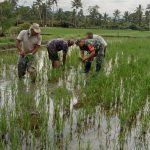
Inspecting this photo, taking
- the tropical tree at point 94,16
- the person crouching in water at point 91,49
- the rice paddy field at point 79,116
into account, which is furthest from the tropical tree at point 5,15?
the tropical tree at point 94,16

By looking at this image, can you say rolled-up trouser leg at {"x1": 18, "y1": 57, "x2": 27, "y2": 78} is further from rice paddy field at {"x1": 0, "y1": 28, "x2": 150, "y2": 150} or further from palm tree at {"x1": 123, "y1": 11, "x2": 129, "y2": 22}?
palm tree at {"x1": 123, "y1": 11, "x2": 129, "y2": 22}

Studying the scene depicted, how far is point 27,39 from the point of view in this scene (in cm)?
857

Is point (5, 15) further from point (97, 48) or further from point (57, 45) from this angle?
point (97, 48)

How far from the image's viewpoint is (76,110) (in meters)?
6.08

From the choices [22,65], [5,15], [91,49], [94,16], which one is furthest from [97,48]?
[94,16]

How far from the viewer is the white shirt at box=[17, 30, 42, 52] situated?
28.1 feet

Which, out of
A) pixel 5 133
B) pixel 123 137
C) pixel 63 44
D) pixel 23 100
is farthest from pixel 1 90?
pixel 123 137

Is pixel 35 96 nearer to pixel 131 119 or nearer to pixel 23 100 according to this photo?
pixel 23 100

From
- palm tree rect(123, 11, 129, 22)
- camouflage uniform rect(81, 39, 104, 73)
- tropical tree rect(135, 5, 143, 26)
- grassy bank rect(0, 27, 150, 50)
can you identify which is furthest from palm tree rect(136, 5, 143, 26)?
camouflage uniform rect(81, 39, 104, 73)

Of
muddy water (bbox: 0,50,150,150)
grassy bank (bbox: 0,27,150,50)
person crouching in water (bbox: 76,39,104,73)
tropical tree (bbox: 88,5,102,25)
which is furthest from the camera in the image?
tropical tree (bbox: 88,5,102,25)

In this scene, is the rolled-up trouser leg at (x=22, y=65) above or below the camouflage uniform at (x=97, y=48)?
below

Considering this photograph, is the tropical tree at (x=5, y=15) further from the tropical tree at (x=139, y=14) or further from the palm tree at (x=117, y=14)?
the palm tree at (x=117, y=14)

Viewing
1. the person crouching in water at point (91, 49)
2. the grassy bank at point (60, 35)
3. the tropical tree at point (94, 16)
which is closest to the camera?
the person crouching in water at point (91, 49)

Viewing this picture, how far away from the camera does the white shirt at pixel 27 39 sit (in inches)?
337
